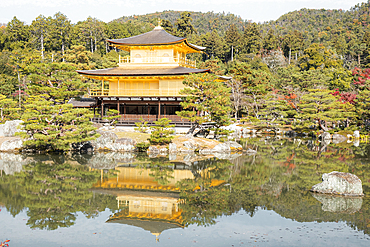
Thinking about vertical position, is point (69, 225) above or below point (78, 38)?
below

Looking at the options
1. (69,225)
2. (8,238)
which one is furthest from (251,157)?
(8,238)

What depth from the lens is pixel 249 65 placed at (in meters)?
45.0

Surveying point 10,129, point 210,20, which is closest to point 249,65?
point 10,129

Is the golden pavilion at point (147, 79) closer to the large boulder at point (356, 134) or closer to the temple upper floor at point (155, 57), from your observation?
the temple upper floor at point (155, 57)

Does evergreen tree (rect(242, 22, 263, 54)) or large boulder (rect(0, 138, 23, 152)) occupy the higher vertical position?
evergreen tree (rect(242, 22, 263, 54))

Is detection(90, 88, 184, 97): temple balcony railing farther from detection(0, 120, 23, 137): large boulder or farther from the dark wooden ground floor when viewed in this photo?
detection(0, 120, 23, 137): large boulder

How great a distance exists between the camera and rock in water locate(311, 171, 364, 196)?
42.0 feet

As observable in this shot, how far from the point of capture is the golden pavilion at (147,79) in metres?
30.7

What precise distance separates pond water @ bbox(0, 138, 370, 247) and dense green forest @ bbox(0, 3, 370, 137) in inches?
394

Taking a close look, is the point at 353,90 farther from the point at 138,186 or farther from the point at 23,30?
the point at 23,30

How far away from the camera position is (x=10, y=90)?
41719 mm

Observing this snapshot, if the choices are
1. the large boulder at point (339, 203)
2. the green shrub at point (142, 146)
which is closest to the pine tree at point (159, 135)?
the green shrub at point (142, 146)

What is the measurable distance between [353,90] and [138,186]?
36544 mm

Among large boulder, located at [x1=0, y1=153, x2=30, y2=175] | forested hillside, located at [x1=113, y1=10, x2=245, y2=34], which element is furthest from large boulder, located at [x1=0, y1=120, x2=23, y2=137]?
forested hillside, located at [x1=113, y1=10, x2=245, y2=34]
